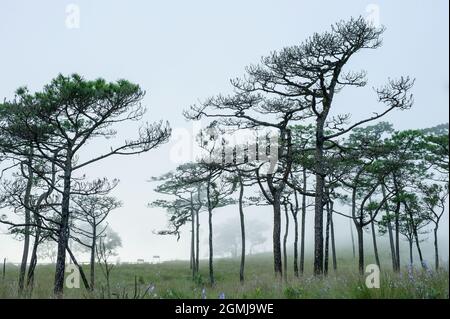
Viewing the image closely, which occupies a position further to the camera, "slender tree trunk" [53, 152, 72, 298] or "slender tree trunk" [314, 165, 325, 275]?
"slender tree trunk" [314, 165, 325, 275]

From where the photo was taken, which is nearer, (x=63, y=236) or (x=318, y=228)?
(x=63, y=236)

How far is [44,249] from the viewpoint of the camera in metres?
75.0

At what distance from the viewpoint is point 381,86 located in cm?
1312

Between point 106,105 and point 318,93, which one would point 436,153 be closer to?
point 318,93

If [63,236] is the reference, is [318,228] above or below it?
above

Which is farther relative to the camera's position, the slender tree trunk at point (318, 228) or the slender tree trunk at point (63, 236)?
the slender tree trunk at point (318, 228)
